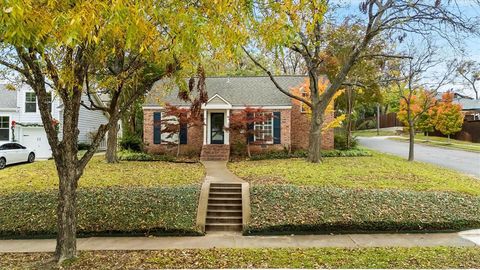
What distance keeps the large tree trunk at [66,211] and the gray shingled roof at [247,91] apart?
45.6ft

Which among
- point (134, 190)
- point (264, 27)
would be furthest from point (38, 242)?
point (264, 27)

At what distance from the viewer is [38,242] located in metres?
8.81

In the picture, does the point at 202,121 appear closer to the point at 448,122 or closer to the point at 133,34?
the point at 133,34

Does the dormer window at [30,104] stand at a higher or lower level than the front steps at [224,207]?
higher

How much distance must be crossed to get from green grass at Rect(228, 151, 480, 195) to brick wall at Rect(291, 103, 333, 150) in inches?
174

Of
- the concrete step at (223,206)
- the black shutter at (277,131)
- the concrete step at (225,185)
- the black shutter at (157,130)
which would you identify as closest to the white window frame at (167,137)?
the black shutter at (157,130)

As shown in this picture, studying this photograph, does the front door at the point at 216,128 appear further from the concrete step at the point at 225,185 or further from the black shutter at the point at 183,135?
the concrete step at the point at 225,185

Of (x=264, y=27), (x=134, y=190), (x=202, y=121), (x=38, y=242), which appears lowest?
(x=38, y=242)

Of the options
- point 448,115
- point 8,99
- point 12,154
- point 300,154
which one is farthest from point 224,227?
point 448,115

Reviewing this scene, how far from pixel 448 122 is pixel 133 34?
107 feet

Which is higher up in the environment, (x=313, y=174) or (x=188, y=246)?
(x=313, y=174)

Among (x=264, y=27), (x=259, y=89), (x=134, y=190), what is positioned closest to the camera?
(x=264, y=27)

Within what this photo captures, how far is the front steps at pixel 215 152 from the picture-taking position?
19.4 meters

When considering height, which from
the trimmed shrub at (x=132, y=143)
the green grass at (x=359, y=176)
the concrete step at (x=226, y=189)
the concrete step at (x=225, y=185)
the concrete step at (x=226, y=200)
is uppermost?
the trimmed shrub at (x=132, y=143)
